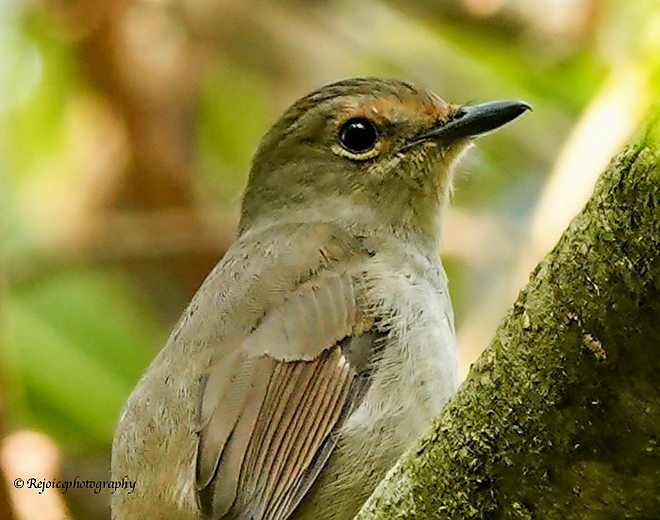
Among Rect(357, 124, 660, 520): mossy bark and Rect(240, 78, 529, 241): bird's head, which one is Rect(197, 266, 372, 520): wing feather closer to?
Rect(240, 78, 529, 241): bird's head

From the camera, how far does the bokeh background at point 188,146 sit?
6.18 meters

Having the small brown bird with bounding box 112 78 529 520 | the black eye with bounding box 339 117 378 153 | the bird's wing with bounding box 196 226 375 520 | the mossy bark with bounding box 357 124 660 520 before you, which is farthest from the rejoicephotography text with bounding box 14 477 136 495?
the mossy bark with bounding box 357 124 660 520

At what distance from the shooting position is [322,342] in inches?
159

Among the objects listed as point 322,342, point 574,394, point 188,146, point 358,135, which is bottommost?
point 574,394

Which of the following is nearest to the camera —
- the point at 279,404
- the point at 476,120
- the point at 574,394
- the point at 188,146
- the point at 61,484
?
the point at 574,394

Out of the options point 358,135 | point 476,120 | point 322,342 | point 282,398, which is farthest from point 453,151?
point 282,398

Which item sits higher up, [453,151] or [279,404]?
[453,151]

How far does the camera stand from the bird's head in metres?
4.86

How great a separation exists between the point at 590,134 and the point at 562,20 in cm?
79

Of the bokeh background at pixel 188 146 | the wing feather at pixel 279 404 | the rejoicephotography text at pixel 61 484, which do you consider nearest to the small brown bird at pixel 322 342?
the wing feather at pixel 279 404

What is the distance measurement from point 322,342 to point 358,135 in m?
1.21

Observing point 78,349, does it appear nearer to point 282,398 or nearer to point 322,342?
point 322,342

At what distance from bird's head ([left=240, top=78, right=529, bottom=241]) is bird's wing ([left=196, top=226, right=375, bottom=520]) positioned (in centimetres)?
67

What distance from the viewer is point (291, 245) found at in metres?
4.57
